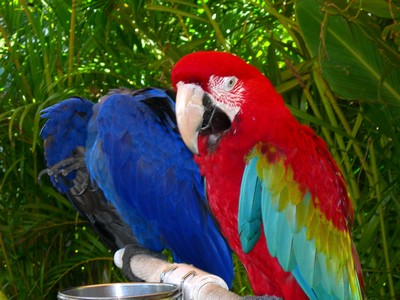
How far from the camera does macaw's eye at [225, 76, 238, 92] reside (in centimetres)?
89

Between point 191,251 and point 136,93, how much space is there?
347 mm

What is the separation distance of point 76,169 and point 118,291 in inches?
36.5

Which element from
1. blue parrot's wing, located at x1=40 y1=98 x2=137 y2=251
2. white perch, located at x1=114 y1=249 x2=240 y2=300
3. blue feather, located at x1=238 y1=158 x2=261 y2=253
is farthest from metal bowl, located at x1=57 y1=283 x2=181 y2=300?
blue parrot's wing, located at x1=40 y1=98 x2=137 y2=251

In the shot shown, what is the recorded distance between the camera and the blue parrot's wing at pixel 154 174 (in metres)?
1.44

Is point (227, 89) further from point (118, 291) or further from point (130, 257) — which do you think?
point (130, 257)

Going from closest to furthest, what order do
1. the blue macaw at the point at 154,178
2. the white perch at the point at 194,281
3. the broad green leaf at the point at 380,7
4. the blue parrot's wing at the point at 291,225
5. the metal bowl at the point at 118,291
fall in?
1. the metal bowl at the point at 118,291
2. the white perch at the point at 194,281
3. the blue parrot's wing at the point at 291,225
4. the broad green leaf at the point at 380,7
5. the blue macaw at the point at 154,178

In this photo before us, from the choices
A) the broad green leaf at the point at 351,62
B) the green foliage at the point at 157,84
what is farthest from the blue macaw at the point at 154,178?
the broad green leaf at the point at 351,62

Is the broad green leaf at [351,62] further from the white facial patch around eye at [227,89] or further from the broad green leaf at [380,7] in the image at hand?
the white facial patch around eye at [227,89]

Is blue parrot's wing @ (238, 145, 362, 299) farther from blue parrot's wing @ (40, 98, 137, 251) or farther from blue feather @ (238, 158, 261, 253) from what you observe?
blue parrot's wing @ (40, 98, 137, 251)

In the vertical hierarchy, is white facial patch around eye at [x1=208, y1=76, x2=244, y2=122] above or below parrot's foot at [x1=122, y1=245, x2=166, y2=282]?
above

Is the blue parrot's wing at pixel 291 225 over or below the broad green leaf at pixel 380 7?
below

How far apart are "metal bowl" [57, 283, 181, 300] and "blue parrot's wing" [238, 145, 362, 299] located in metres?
0.26

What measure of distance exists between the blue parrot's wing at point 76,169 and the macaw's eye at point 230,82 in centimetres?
72

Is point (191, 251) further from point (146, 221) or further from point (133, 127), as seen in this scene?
point (133, 127)
